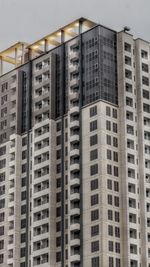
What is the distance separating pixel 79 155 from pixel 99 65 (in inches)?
623

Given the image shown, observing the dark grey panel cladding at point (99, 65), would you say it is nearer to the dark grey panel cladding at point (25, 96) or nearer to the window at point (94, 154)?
the window at point (94, 154)

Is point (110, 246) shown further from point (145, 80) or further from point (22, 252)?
point (145, 80)

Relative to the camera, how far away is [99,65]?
5192 inches

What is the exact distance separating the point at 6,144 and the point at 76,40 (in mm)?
23748

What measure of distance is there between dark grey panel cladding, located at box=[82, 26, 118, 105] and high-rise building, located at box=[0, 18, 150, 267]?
0.69ft

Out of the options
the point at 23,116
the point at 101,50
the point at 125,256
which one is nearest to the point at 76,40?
the point at 101,50

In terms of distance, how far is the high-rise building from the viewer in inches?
4879

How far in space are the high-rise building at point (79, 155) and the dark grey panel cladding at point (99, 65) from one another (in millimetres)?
209

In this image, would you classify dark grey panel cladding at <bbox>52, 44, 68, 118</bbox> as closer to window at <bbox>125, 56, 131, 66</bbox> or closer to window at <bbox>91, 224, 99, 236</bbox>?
window at <bbox>125, 56, 131, 66</bbox>

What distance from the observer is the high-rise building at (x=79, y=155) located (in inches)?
4879

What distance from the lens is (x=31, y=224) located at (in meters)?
133

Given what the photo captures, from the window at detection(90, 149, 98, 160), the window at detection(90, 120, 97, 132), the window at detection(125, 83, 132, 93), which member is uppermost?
the window at detection(125, 83, 132, 93)

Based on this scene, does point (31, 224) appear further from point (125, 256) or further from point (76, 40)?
point (76, 40)

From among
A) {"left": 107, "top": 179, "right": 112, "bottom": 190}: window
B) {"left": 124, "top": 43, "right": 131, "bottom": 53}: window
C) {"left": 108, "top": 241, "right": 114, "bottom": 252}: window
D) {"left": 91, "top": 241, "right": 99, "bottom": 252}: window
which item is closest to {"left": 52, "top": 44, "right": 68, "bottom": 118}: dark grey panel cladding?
{"left": 124, "top": 43, "right": 131, "bottom": 53}: window
